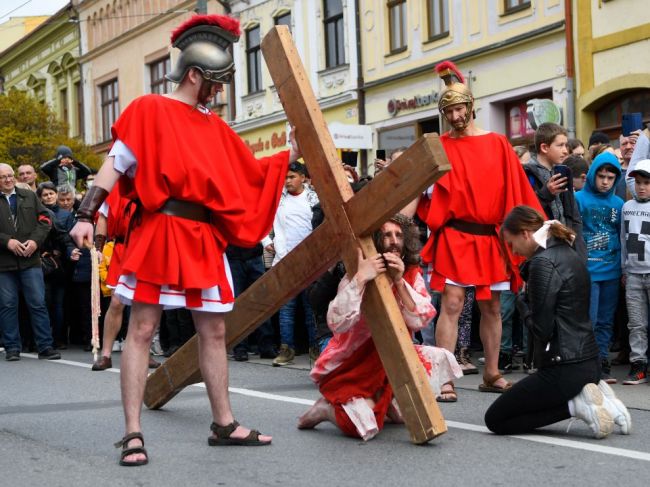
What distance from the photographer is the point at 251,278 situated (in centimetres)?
1154

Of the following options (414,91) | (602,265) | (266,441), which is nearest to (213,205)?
(266,441)

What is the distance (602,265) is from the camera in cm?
910

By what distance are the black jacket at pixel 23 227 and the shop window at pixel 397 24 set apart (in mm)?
13584

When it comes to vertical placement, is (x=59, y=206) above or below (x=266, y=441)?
above

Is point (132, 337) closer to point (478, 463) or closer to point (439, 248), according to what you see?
point (478, 463)

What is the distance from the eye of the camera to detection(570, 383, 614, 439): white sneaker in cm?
599

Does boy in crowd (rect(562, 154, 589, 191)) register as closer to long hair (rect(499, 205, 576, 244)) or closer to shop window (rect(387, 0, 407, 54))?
long hair (rect(499, 205, 576, 244))

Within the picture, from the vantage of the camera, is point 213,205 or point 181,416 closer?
point 213,205

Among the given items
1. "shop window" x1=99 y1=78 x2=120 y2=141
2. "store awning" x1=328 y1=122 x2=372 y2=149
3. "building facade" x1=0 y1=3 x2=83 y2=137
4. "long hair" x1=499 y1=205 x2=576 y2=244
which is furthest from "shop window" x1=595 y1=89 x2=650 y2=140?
"building facade" x1=0 y1=3 x2=83 y2=137

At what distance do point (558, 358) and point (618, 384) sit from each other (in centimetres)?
260

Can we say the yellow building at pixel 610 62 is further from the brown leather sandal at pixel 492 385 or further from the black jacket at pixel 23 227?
the brown leather sandal at pixel 492 385

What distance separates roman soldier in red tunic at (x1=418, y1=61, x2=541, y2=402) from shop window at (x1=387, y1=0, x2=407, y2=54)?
1726cm

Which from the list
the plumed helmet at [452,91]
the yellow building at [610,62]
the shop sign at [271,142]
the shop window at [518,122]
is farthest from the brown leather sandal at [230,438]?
the shop sign at [271,142]

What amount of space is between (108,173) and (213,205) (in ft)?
1.72
